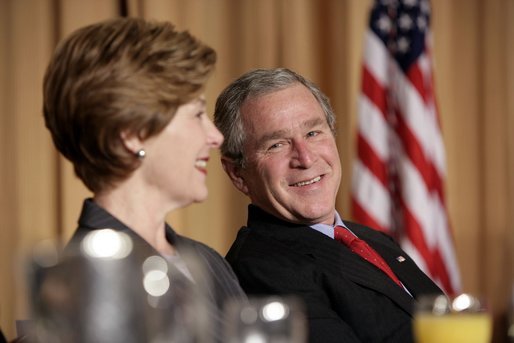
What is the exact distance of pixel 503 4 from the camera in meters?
4.83

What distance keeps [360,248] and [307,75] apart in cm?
209

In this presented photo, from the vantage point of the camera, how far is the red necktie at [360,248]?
2.48m

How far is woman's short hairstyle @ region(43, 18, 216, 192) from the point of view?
5.39ft

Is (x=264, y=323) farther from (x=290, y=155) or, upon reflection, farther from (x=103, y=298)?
(x=290, y=155)

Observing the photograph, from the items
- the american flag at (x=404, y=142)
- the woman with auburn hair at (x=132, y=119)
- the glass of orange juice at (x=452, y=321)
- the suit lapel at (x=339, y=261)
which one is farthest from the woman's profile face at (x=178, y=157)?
the american flag at (x=404, y=142)

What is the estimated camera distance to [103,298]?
990 mm

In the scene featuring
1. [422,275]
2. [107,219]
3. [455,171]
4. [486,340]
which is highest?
[107,219]

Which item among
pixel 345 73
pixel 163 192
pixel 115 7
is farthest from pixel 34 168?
pixel 163 192

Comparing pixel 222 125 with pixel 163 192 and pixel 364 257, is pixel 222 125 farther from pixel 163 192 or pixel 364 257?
pixel 163 192

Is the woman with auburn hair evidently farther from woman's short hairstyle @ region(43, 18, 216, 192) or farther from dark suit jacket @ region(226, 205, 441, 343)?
dark suit jacket @ region(226, 205, 441, 343)

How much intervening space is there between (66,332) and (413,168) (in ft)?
10.00

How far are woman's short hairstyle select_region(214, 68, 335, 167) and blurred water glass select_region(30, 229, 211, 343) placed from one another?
59.6 inches

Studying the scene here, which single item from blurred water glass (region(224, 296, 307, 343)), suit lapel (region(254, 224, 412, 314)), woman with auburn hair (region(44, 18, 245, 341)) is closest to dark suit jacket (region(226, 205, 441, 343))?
suit lapel (region(254, 224, 412, 314))

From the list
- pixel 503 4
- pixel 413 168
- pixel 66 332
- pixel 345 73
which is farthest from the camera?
pixel 503 4
